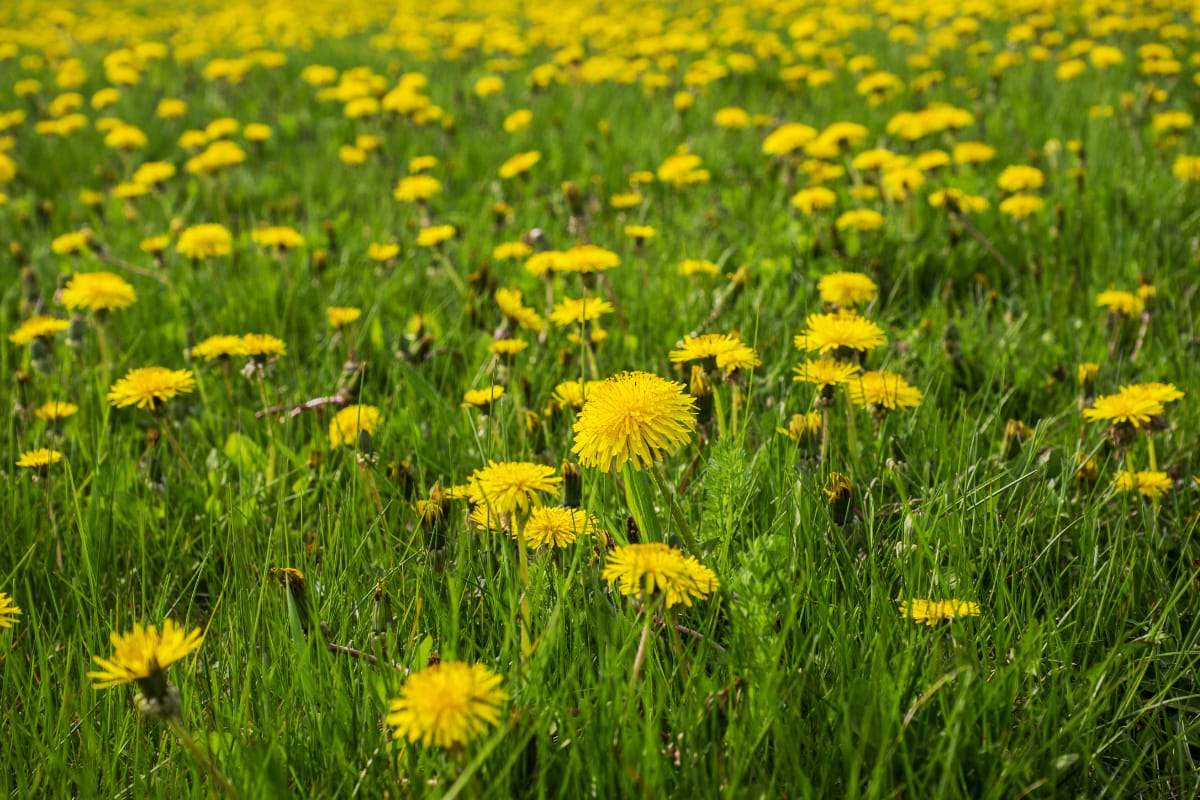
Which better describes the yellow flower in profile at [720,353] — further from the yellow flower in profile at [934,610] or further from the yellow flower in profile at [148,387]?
the yellow flower in profile at [148,387]

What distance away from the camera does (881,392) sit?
1824mm

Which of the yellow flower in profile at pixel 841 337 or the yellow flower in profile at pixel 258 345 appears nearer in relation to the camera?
the yellow flower in profile at pixel 841 337

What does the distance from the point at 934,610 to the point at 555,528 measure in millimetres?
520

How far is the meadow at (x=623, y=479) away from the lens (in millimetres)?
1203

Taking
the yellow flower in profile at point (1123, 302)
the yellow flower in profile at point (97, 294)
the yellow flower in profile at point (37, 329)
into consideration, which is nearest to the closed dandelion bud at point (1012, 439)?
the yellow flower in profile at point (1123, 302)

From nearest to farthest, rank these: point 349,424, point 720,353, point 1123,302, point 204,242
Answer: point 720,353, point 349,424, point 1123,302, point 204,242

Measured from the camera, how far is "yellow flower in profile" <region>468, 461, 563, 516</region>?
1386 millimetres

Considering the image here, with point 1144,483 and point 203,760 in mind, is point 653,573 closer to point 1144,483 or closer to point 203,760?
point 203,760

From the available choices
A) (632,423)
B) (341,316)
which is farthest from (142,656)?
(341,316)

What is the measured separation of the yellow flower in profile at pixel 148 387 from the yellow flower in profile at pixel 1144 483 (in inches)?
67.4

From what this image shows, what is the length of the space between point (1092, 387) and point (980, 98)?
3904 millimetres

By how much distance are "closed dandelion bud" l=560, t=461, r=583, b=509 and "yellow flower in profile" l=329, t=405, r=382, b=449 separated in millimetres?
651

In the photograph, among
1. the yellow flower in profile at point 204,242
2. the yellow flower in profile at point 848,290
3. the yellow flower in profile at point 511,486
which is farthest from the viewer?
the yellow flower in profile at point 204,242

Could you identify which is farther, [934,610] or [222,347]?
[222,347]
